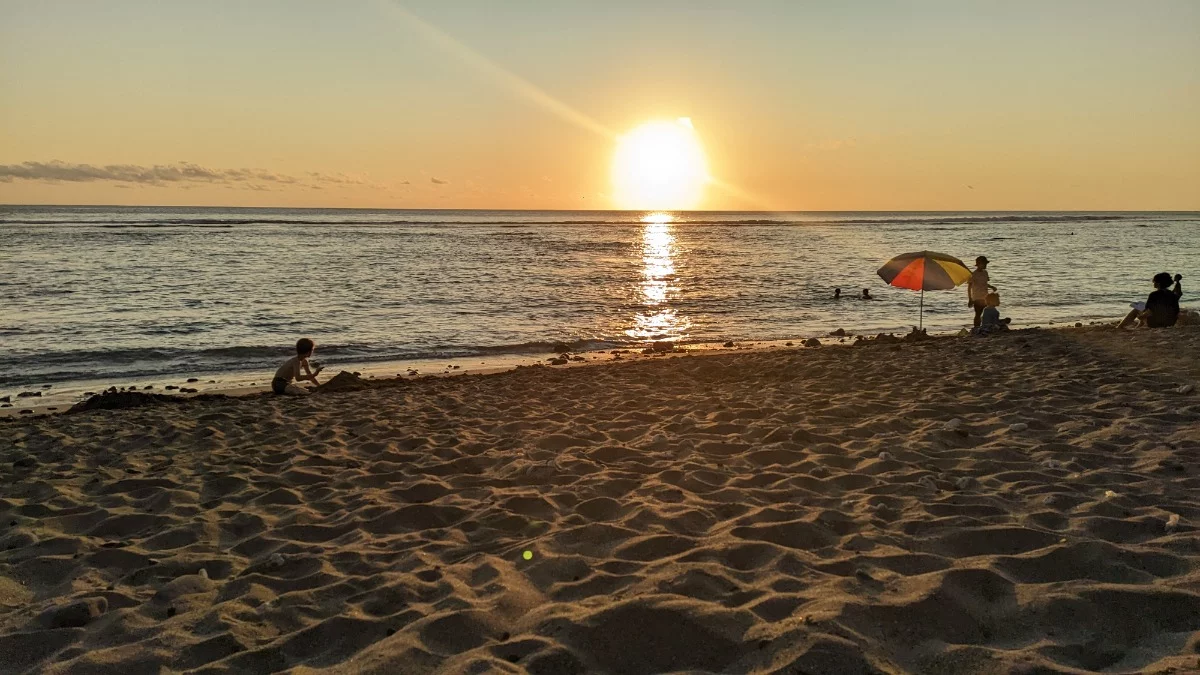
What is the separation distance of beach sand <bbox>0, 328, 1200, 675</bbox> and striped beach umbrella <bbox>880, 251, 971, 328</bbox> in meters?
4.78

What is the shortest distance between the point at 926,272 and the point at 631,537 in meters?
11.1

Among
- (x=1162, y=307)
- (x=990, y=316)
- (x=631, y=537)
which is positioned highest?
(x=1162, y=307)

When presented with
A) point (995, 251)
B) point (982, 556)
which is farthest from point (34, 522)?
point (995, 251)

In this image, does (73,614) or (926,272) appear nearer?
(73,614)

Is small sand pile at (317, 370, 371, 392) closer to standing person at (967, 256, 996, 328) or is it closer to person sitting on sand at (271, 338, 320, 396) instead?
person sitting on sand at (271, 338, 320, 396)

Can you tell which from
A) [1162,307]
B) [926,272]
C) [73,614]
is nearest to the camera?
[73,614]

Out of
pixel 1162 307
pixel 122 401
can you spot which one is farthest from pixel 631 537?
pixel 1162 307

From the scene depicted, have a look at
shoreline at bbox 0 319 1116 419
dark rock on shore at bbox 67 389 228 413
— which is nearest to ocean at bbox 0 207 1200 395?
shoreline at bbox 0 319 1116 419

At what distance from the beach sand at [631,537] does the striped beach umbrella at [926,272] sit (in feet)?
15.7

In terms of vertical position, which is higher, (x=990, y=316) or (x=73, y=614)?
(x=990, y=316)

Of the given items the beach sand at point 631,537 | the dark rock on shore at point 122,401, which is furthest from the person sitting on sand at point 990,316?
the dark rock on shore at point 122,401

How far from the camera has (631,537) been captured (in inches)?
188

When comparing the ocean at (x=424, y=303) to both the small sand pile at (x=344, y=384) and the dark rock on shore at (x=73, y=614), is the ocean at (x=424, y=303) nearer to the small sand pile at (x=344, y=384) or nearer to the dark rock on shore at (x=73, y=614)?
the small sand pile at (x=344, y=384)

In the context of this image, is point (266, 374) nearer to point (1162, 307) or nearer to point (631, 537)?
point (631, 537)
